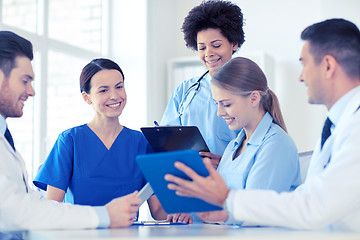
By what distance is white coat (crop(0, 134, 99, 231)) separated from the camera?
1350 mm

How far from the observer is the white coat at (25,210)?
1.35 m

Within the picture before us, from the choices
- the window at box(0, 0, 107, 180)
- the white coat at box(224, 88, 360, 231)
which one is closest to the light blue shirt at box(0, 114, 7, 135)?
the white coat at box(224, 88, 360, 231)

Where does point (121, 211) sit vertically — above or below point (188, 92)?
below

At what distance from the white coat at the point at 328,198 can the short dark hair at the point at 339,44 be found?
3.5 inches

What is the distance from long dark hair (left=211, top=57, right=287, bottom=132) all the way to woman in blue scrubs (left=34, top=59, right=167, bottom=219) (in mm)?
492

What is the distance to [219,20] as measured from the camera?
236 cm

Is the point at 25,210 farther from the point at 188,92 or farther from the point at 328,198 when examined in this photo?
the point at 188,92

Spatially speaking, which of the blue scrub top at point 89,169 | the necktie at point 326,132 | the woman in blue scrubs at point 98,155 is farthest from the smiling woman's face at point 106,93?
the necktie at point 326,132

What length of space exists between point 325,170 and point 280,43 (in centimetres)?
323

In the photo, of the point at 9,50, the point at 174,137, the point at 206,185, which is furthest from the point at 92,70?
the point at 206,185

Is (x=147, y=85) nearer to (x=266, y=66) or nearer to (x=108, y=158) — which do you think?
(x=266, y=66)

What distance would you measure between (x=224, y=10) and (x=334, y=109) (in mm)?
1149

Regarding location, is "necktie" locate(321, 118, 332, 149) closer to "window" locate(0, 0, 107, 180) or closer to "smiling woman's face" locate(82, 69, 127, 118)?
"smiling woman's face" locate(82, 69, 127, 118)

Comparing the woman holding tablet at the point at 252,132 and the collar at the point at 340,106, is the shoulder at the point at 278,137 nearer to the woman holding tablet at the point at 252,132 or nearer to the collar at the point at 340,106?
the woman holding tablet at the point at 252,132
